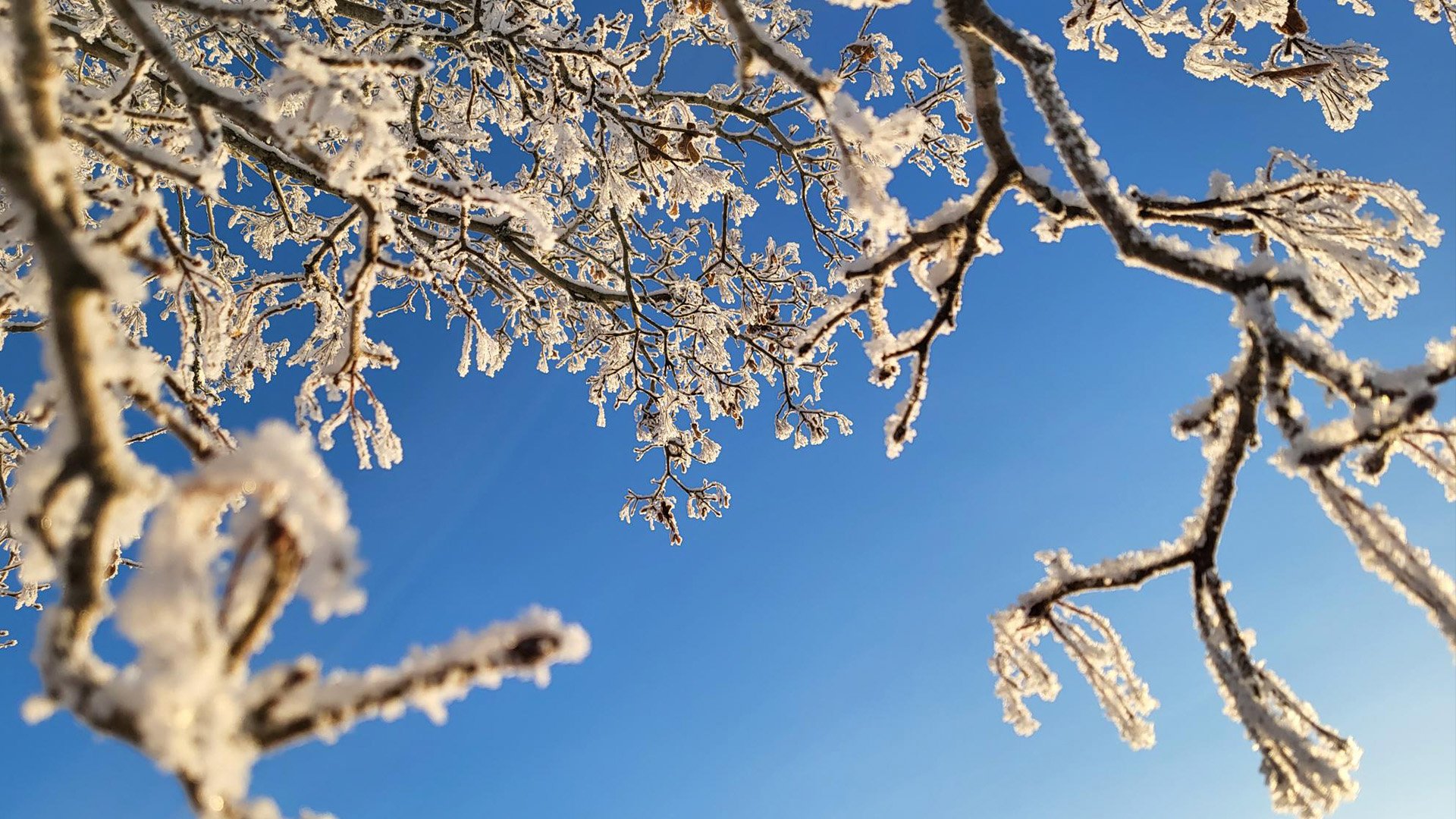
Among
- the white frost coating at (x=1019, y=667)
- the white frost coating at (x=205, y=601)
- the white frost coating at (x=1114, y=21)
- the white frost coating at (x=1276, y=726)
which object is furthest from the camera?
the white frost coating at (x=1114, y=21)

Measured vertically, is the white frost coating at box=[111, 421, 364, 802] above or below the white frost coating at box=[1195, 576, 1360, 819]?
above

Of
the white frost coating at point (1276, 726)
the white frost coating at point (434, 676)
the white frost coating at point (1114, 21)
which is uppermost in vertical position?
the white frost coating at point (1114, 21)

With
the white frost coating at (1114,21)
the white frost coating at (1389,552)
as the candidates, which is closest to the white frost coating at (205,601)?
the white frost coating at (1389,552)

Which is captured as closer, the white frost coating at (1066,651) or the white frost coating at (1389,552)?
the white frost coating at (1389,552)

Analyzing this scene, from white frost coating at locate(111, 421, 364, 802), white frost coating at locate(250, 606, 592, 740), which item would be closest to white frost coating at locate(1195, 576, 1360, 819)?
white frost coating at locate(250, 606, 592, 740)

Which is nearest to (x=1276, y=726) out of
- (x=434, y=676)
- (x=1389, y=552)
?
(x=1389, y=552)

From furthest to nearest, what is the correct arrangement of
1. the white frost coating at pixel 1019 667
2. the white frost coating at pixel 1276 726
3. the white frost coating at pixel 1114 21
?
the white frost coating at pixel 1114 21, the white frost coating at pixel 1019 667, the white frost coating at pixel 1276 726

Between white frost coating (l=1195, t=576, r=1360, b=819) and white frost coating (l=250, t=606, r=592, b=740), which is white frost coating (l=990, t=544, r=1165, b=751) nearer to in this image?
white frost coating (l=1195, t=576, r=1360, b=819)

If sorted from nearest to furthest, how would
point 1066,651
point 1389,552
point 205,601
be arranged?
point 205,601
point 1389,552
point 1066,651

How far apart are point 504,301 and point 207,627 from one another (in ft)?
15.2

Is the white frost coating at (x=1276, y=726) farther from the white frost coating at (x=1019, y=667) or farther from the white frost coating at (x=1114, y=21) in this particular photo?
the white frost coating at (x=1114, y=21)

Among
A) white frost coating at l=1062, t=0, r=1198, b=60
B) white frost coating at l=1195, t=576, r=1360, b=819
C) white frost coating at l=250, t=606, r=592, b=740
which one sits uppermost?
white frost coating at l=1062, t=0, r=1198, b=60

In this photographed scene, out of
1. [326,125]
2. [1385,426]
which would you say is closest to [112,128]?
[326,125]

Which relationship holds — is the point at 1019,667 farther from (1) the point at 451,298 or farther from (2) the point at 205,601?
(1) the point at 451,298
